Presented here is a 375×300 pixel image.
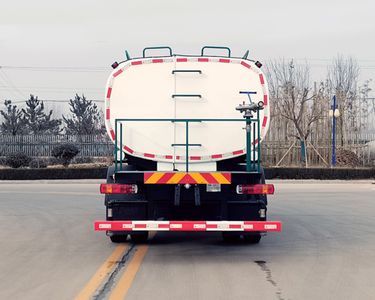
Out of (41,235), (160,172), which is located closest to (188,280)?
(160,172)

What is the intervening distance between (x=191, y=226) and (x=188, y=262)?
24.5 inches

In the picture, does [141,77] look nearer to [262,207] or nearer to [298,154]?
[262,207]

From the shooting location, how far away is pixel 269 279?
318 inches

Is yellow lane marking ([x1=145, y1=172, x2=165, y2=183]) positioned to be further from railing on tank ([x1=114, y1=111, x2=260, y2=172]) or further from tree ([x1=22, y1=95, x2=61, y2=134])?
tree ([x1=22, y1=95, x2=61, y2=134])

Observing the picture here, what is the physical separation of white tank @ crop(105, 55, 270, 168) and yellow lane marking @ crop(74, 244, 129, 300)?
63.5 inches

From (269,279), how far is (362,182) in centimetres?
2512

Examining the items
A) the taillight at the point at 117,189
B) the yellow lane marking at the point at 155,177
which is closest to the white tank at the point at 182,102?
the taillight at the point at 117,189

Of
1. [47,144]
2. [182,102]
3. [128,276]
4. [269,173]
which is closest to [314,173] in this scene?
[269,173]

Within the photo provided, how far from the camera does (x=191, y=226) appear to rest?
29.7ft

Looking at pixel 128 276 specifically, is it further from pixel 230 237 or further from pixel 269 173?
pixel 269 173

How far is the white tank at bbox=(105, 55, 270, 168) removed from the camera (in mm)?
10000

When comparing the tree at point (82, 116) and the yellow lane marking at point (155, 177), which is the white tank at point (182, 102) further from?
the tree at point (82, 116)

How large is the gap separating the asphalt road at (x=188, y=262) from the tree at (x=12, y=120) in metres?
41.8

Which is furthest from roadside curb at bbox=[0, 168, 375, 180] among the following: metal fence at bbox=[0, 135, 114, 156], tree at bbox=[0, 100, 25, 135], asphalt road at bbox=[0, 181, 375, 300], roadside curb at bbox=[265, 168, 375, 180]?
tree at bbox=[0, 100, 25, 135]
